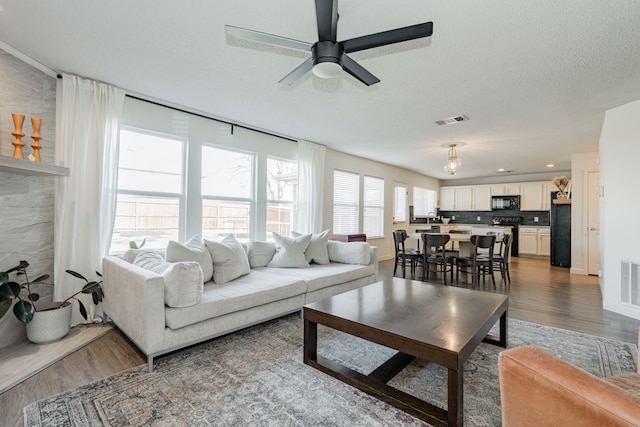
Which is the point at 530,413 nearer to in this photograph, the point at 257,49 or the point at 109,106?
the point at 257,49

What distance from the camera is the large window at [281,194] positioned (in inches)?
194

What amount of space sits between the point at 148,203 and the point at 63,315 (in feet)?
4.74

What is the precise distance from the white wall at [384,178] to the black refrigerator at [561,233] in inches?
133

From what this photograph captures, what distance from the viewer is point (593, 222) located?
5.55m

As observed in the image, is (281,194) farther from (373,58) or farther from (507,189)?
(507,189)

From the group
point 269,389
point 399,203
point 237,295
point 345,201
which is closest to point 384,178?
point 399,203

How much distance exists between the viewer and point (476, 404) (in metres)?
1.72

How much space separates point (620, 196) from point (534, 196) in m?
5.47

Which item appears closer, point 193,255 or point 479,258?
point 193,255

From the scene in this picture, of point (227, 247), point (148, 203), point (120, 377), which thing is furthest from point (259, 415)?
point (148, 203)

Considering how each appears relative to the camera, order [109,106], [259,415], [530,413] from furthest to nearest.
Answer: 1. [109,106]
2. [259,415]
3. [530,413]

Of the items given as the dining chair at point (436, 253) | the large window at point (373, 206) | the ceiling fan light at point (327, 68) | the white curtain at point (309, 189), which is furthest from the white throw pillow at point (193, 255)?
the large window at point (373, 206)

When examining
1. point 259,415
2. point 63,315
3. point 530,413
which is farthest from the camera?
point 63,315

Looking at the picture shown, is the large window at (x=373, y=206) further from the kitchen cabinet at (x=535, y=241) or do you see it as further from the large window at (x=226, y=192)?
the kitchen cabinet at (x=535, y=241)
